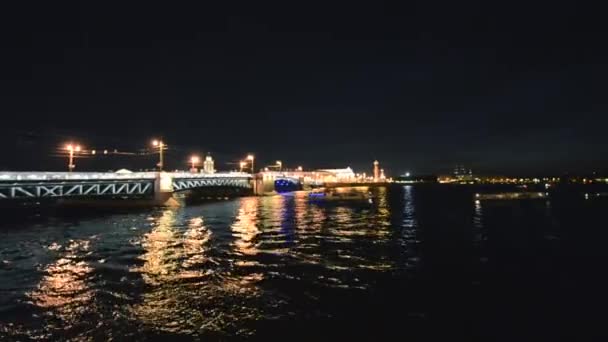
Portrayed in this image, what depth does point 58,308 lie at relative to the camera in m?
15.7

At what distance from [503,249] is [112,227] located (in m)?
43.0

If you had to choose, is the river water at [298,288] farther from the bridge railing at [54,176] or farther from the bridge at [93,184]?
the bridge at [93,184]

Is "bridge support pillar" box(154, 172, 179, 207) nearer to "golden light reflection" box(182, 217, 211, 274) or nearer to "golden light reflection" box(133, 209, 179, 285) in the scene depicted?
"golden light reflection" box(182, 217, 211, 274)

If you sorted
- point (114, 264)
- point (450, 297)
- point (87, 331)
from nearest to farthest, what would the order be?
point (87, 331) → point (450, 297) → point (114, 264)

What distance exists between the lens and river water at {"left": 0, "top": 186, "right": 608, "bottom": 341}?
13828 millimetres

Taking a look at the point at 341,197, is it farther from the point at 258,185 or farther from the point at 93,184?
the point at 93,184

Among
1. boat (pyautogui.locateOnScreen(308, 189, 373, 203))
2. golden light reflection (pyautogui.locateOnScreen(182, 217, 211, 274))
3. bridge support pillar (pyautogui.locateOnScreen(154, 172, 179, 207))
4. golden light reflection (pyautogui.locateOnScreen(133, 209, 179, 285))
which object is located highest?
bridge support pillar (pyautogui.locateOnScreen(154, 172, 179, 207))

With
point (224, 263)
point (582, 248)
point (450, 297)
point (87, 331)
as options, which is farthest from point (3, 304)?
point (582, 248)

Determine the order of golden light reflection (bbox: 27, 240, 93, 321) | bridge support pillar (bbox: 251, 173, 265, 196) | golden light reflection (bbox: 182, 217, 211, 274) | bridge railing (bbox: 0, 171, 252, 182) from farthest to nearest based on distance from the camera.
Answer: bridge support pillar (bbox: 251, 173, 265, 196), bridge railing (bbox: 0, 171, 252, 182), golden light reflection (bbox: 182, 217, 211, 274), golden light reflection (bbox: 27, 240, 93, 321)

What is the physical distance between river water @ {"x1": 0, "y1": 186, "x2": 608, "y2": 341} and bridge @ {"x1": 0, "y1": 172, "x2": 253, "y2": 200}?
19.8m

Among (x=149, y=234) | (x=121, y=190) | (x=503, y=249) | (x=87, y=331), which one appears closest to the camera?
(x=87, y=331)

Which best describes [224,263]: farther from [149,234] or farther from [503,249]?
[503,249]

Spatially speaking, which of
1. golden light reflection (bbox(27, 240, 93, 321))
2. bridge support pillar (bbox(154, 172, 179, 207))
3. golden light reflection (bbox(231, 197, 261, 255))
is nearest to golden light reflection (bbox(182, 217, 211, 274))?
golden light reflection (bbox(231, 197, 261, 255))

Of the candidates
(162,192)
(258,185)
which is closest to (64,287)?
(162,192)
